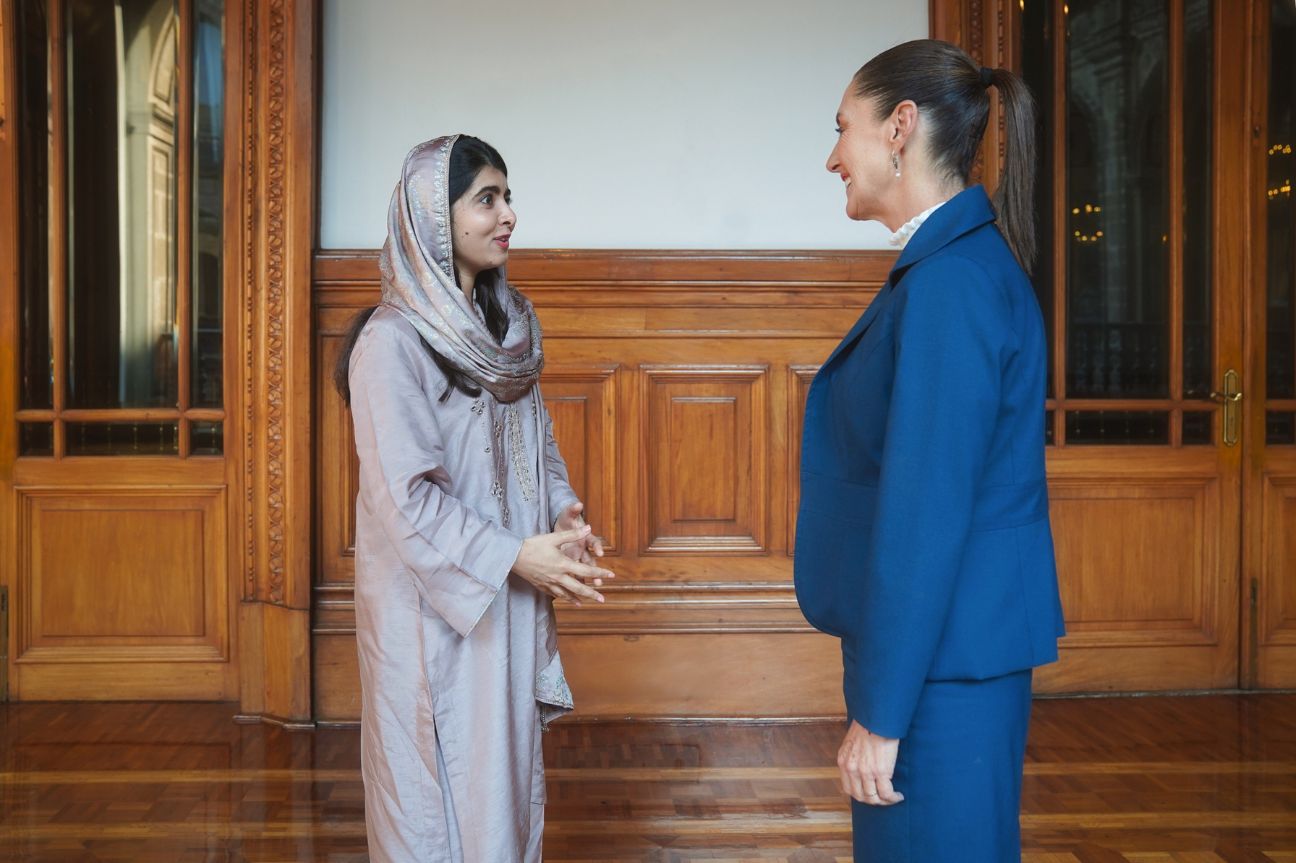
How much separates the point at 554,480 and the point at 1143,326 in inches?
114

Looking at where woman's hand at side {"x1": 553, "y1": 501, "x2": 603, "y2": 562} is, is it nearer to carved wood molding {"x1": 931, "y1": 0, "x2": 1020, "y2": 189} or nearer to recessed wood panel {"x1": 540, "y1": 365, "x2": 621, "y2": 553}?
recessed wood panel {"x1": 540, "y1": 365, "x2": 621, "y2": 553}

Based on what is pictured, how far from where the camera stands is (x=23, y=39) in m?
4.11

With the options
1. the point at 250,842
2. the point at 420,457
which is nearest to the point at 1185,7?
the point at 420,457

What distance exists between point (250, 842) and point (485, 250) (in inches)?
67.7

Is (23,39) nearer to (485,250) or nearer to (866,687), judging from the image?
(485,250)

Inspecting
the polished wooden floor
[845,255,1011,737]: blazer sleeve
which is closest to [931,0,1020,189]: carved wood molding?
the polished wooden floor

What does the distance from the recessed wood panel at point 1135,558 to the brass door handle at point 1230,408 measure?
19 cm

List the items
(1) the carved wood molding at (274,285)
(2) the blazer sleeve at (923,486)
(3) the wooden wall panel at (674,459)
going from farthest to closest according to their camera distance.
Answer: (3) the wooden wall panel at (674,459) < (1) the carved wood molding at (274,285) < (2) the blazer sleeve at (923,486)

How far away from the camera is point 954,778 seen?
137 centimetres

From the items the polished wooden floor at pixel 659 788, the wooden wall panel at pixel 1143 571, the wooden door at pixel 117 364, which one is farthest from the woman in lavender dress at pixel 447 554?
the wooden wall panel at pixel 1143 571

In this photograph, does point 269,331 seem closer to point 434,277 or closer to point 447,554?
point 434,277

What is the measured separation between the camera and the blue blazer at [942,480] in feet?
4.36

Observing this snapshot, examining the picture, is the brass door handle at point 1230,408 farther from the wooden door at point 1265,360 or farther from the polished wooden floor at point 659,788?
the polished wooden floor at point 659,788

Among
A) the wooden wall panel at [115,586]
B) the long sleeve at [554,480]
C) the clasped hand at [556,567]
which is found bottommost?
the wooden wall panel at [115,586]
